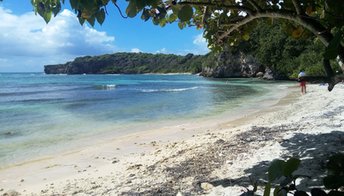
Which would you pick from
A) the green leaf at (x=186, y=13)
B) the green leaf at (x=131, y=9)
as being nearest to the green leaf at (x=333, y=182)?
the green leaf at (x=186, y=13)

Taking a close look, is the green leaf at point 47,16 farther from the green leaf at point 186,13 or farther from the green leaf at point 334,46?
the green leaf at point 334,46

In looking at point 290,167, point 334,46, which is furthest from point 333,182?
point 334,46

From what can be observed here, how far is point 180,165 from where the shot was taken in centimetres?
692

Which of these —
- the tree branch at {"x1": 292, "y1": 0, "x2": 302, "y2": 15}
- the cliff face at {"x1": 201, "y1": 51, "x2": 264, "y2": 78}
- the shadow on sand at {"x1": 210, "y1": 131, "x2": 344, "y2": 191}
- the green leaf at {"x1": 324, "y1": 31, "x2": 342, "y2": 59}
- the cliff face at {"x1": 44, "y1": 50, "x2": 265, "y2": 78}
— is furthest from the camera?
the cliff face at {"x1": 44, "y1": 50, "x2": 265, "y2": 78}

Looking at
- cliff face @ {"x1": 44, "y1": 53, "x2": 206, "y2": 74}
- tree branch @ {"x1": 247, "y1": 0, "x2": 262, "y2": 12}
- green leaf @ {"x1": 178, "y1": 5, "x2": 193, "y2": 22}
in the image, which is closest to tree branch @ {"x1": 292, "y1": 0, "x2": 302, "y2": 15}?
tree branch @ {"x1": 247, "y1": 0, "x2": 262, "y2": 12}

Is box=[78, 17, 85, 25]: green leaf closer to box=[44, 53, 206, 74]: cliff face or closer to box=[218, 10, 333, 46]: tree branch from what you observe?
box=[218, 10, 333, 46]: tree branch

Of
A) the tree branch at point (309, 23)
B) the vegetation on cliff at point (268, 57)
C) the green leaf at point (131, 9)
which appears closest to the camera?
the green leaf at point (131, 9)

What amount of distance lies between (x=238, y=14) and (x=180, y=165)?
9.55ft

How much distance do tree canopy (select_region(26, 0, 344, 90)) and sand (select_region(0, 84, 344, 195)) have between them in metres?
1.93

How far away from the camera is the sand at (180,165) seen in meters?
5.57

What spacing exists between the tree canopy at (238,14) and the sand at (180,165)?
1928 millimetres

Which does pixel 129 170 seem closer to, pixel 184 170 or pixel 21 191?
pixel 184 170

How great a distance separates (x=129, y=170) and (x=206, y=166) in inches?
63.3

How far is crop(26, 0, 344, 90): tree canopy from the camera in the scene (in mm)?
1468
